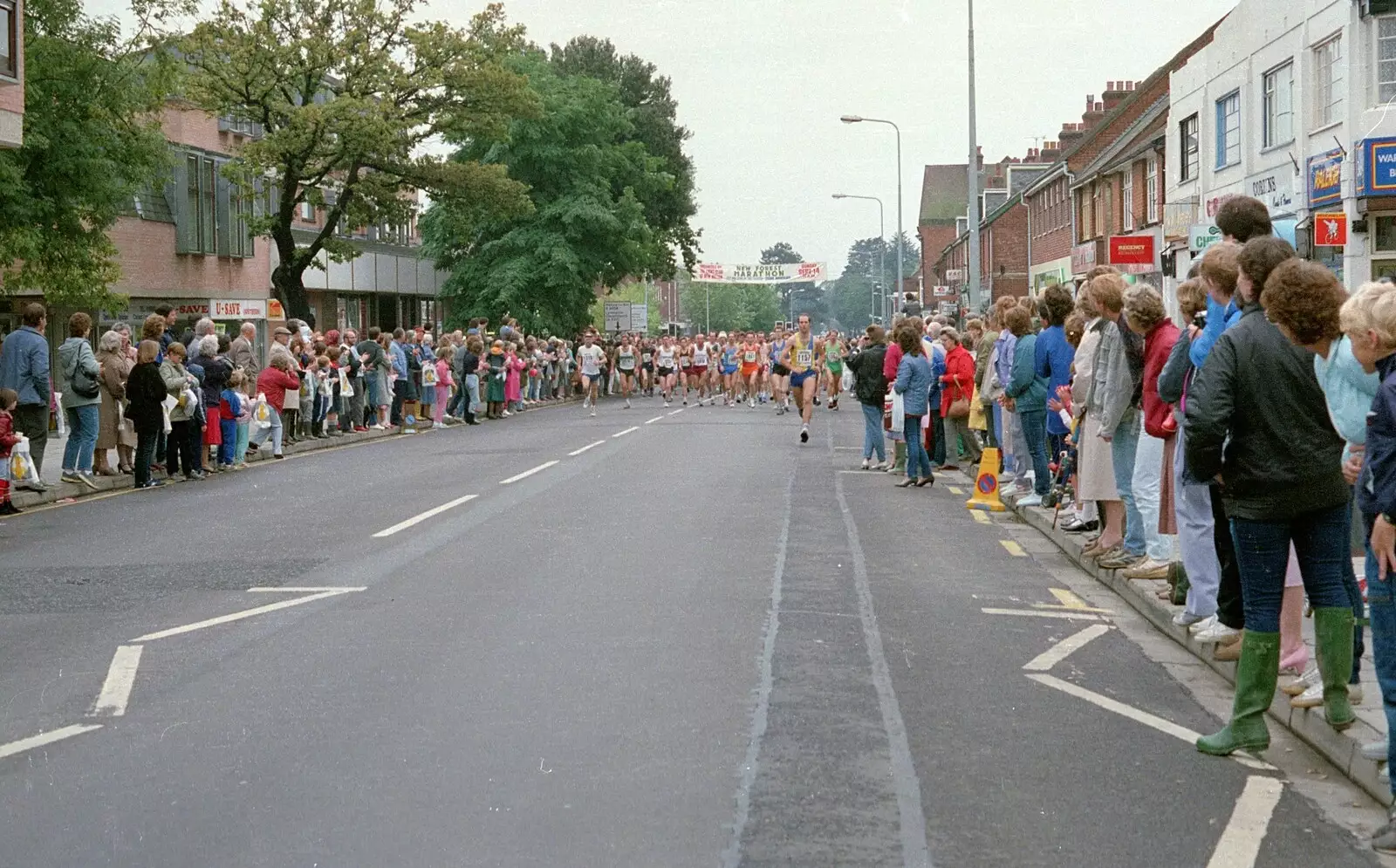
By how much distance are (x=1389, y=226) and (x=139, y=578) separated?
68.7 feet

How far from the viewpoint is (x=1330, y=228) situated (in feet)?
80.4

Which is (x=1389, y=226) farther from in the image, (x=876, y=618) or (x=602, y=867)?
(x=602, y=867)

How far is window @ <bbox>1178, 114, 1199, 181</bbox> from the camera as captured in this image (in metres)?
36.5

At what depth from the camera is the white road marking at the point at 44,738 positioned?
20.6ft

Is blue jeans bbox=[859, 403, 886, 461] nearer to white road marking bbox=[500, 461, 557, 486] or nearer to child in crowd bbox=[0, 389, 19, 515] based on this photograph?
white road marking bbox=[500, 461, 557, 486]

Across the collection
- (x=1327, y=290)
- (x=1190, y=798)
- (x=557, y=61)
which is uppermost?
(x=557, y=61)

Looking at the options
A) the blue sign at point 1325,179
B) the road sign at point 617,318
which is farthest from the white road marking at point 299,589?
the road sign at point 617,318

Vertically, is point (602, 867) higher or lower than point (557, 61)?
lower

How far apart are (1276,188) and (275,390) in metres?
17.7

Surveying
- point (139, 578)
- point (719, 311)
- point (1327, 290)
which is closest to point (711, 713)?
point (1327, 290)

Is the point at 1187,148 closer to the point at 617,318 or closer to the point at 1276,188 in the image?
the point at 1276,188

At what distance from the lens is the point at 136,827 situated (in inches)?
204

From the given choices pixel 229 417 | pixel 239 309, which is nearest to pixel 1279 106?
pixel 229 417

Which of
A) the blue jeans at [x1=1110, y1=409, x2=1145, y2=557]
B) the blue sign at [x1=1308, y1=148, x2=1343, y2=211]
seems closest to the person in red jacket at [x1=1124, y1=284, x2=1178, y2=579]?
the blue jeans at [x1=1110, y1=409, x2=1145, y2=557]
